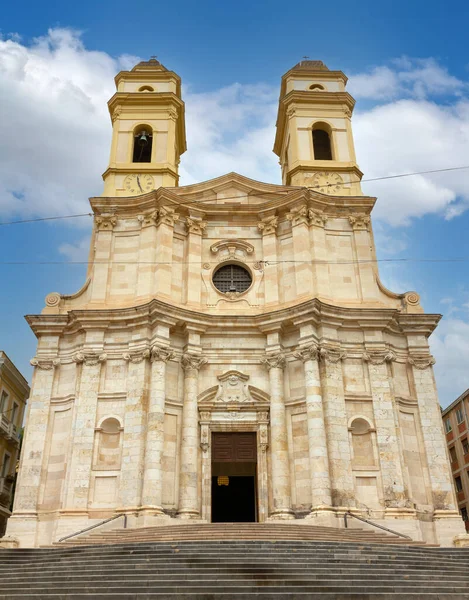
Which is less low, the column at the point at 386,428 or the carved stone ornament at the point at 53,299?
the carved stone ornament at the point at 53,299

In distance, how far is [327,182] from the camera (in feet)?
96.8

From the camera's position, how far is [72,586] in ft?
43.1

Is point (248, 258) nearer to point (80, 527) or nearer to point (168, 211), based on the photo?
point (168, 211)

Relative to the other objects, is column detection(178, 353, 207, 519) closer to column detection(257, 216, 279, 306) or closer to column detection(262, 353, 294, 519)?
column detection(262, 353, 294, 519)

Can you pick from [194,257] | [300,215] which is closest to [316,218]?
[300,215]

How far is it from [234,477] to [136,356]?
6.86 m

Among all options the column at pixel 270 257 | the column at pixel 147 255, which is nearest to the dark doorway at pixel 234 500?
the column at pixel 270 257

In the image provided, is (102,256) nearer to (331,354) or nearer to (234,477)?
(331,354)

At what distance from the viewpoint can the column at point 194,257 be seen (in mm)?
25828

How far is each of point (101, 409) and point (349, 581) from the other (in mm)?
12989

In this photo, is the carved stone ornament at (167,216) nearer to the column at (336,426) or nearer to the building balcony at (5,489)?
the column at (336,426)

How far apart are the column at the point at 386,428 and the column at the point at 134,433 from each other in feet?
29.0

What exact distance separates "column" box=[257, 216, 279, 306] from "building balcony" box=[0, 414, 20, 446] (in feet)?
56.3

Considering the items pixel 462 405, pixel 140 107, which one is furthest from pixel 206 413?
pixel 462 405
